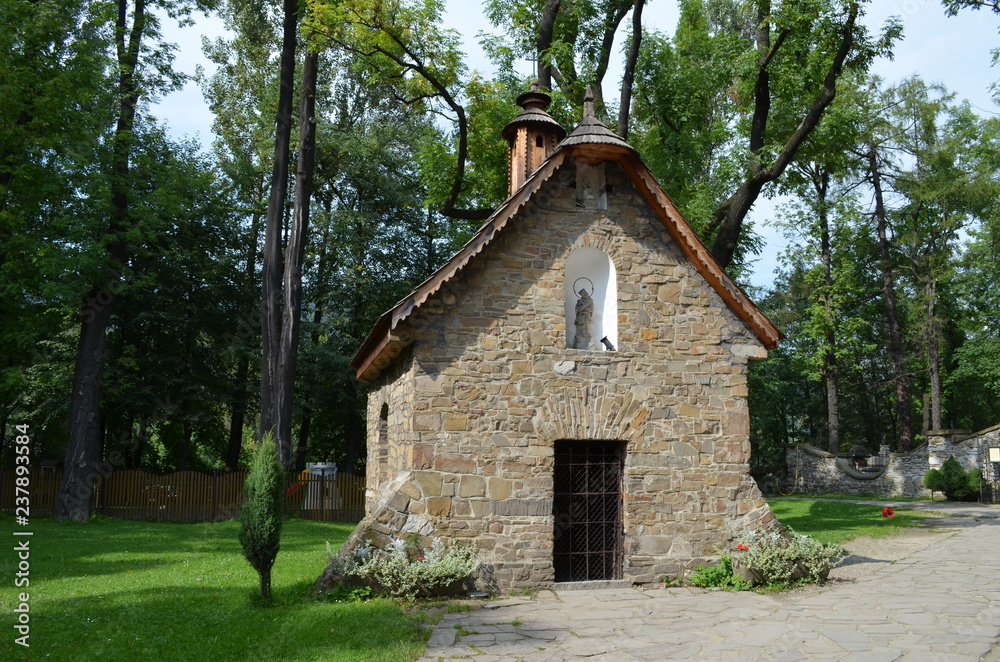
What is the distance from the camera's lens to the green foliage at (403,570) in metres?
8.16

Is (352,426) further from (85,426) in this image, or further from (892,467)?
(892,467)

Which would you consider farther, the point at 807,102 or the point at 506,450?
the point at 807,102

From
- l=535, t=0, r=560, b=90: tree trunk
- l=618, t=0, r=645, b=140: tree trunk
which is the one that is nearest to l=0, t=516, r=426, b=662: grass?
l=618, t=0, r=645, b=140: tree trunk

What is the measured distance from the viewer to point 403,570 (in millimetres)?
8211

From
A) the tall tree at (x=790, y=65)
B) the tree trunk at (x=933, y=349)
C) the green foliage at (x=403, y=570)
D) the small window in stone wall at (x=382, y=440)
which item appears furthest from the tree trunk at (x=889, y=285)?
the green foliage at (x=403, y=570)

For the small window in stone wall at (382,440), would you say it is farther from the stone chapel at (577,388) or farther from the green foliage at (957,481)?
the green foliage at (957,481)

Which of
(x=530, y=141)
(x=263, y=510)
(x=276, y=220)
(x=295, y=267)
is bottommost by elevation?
(x=263, y=510)

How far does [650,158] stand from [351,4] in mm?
8715

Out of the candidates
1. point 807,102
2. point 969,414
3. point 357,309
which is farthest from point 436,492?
point 969,414

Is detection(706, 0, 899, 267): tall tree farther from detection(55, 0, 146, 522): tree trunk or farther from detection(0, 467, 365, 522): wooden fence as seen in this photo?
detection(55, 0, 146, 522): tree trunk

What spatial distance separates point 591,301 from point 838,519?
1155 cm

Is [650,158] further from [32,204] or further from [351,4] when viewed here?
[32,204]

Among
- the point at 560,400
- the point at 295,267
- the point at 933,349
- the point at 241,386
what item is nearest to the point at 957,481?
the point at 933,349

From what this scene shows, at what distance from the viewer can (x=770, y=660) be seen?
236 inches
